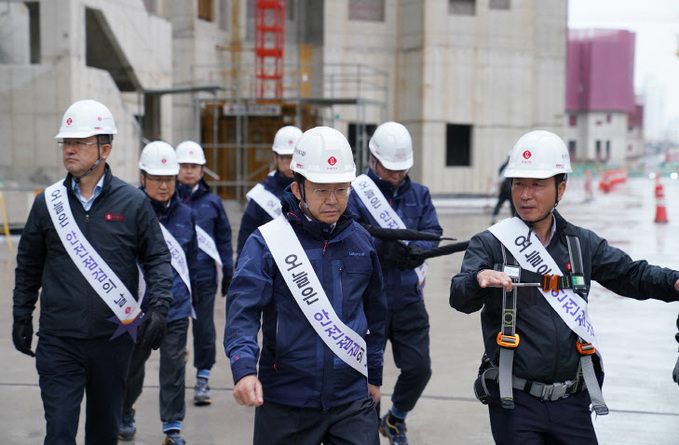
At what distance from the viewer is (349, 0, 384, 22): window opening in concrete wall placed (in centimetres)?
3306

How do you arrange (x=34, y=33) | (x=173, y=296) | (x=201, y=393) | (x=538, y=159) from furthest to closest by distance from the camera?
(x=34, y=33) → (x=201, y=393) → (x=173, y=296) → (x=538, y=159)

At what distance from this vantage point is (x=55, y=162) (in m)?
19.4

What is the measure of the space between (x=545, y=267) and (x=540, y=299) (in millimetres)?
136

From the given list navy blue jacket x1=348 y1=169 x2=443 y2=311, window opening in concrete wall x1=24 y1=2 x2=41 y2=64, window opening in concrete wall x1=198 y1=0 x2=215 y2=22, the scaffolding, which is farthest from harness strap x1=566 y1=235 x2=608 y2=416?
window opening in concrete wall x1=198 y1=0 x2=215 y2=22

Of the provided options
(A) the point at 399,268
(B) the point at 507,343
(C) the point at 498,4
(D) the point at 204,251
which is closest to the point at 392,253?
(A) the point at 399,268

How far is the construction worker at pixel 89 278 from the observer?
4.29 m

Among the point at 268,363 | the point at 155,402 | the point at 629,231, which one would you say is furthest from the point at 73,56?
the point at 268,363

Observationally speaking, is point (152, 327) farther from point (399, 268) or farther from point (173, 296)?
point (399, 268)

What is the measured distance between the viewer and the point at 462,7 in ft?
111

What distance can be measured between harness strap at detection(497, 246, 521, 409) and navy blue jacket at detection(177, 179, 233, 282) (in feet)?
12.9

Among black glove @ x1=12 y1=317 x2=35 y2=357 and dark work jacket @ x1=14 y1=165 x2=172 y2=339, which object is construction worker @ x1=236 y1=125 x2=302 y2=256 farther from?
black glove @ x1=12 y1=317 x2=35 y2=357

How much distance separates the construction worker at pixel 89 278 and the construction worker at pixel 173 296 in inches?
40.1

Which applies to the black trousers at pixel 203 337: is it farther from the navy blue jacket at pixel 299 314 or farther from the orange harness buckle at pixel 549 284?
the orange harness buckle at pixel 549 284

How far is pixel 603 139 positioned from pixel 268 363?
94741mm
